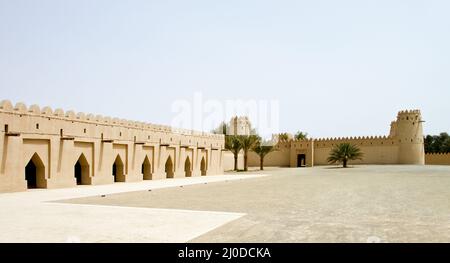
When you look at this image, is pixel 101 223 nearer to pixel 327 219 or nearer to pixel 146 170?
pixel 327 219

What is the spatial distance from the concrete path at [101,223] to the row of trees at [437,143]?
2559 inches

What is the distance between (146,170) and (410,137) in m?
34.6

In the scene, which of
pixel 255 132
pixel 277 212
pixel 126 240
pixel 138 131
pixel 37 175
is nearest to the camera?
pixel 126 240

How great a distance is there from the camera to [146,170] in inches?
1072

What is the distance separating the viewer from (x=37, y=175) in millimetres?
18406

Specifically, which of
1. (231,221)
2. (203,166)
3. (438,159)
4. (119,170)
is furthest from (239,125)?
(231,221)

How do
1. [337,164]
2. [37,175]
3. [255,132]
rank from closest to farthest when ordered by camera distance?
1. [37,175]
2. [255,132]
3. [337,164]

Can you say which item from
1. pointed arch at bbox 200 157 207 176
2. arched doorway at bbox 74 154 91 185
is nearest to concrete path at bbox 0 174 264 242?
arched doorway at bbox 74 154 91 185

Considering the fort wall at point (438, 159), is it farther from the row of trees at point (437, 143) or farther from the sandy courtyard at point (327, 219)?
the sandy courtyard at point (327, 219)

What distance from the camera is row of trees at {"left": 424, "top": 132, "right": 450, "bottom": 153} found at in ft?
217

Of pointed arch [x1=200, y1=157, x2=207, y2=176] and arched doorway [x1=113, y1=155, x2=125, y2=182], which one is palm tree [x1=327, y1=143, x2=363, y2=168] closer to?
pointed arch [x1=200, y1=157, x2=207, y2=176]
